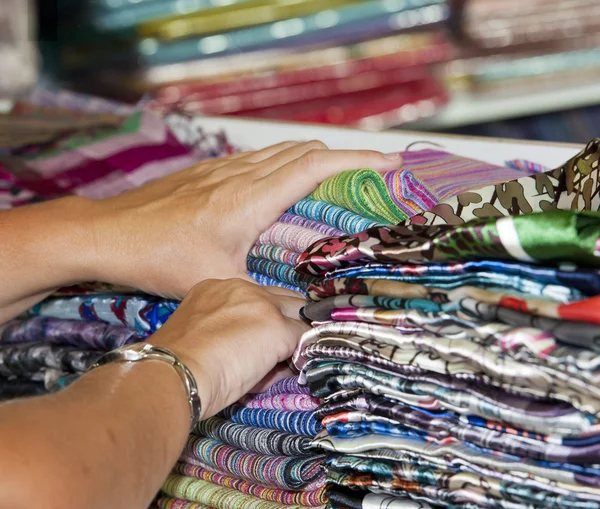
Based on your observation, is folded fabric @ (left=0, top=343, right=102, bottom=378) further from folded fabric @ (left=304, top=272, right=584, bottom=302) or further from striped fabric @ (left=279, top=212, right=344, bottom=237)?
folded fabric @ (left=304, top=272, right=584, bottom=302)

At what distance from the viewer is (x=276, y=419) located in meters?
0.84

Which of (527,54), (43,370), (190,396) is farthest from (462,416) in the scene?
(527,54)

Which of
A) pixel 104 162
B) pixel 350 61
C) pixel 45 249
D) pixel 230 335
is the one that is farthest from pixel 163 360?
pixel 350 61

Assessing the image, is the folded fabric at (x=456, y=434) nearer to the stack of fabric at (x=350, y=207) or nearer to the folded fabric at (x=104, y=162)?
the stack of fabric at (x=350, y=207)

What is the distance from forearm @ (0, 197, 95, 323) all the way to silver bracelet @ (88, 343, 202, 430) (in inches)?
8.9

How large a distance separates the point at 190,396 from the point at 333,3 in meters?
1.53

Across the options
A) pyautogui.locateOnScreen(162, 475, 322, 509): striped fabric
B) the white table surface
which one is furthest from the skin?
the white table surface

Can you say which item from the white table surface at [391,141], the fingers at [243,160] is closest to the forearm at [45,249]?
the fingers at [243,160]

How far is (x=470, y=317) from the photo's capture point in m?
0.65

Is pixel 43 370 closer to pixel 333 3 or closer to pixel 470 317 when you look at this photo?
pixel 470 317

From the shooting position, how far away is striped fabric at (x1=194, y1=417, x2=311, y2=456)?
32.2 inches

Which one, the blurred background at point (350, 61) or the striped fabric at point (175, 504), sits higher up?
the blurred background at point (350, 61)

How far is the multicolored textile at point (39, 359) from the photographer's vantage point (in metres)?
0.98

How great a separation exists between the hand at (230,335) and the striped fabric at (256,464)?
0.08 metres
